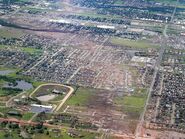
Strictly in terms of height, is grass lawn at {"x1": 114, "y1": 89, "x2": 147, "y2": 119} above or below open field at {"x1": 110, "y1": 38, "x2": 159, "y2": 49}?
below

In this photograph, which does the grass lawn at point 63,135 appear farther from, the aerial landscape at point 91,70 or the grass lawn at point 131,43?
the grass lawn at point 131,43

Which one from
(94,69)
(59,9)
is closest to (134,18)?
(59,9)

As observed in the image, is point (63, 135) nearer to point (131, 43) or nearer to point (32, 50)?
point (32, 50)

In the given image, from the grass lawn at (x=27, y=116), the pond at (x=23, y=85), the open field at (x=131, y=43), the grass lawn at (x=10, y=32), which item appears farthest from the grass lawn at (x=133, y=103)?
the grass lawn at (x=10, y=32)

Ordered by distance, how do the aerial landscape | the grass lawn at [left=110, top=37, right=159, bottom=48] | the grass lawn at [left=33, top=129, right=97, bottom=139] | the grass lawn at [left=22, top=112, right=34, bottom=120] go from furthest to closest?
the grass lawn at [left=110, top=37, right=159, bottom=48] < the grass lawn at [left=22, top=112, right=34, bottom=120] < the aerial landscape < the grass lawn at [left=33, top=129, right=97, bottom=139]

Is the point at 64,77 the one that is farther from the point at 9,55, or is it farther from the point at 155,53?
the point at 155,53

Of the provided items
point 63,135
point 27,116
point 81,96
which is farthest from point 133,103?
point 27,116

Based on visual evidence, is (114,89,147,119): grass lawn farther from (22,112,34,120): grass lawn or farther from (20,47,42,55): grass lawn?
(20,47,42,55): grass lawn

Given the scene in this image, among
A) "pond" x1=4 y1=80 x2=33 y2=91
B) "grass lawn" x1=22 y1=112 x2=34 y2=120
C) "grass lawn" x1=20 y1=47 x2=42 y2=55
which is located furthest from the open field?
"grass lawn" x1=22 y1=112 x2=34 y2=120
